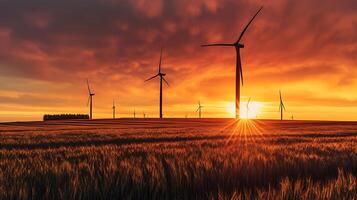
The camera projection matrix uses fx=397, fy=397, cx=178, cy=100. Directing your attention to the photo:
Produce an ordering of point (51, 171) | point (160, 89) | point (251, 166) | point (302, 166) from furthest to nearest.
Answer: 1. point (160, 89)
2. point (302, 166)
3. point (251, 166)
4. point (51, 171)

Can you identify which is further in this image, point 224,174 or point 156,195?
point 224,174

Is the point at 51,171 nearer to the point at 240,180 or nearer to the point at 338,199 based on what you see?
the point at 240,180

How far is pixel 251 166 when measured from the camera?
6781 mm

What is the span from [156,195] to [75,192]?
965 mm

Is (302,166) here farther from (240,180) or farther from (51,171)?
(51,171)

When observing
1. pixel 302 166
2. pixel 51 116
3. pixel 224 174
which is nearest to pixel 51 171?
pixel 224 174

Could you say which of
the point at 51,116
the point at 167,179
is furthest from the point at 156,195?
the point at 51,116

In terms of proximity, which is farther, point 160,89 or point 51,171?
point 160,89

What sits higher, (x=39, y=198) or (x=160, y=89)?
(x=160, y=89)

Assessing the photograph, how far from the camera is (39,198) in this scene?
4.18 meters

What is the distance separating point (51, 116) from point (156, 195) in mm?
134725

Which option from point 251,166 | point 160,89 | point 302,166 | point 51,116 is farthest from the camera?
point 51,116

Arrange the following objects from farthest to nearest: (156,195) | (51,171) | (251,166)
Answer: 1. (251,166)
2. (51,171)
3. (156,195)

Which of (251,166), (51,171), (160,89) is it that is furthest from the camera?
(160,89)
